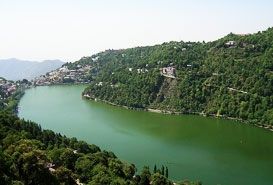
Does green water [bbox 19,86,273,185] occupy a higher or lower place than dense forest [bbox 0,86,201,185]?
lower

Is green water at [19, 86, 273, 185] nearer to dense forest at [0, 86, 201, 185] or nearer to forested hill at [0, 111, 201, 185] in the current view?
dense forest at [0, 86, 201, 185]

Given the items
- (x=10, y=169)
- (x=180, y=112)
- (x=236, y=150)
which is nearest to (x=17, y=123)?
(x=10, y=169)

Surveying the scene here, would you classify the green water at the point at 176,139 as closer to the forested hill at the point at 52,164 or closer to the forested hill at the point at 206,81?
the forested hill at the point at 206,81

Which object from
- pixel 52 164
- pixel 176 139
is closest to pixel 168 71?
pixel 176 139

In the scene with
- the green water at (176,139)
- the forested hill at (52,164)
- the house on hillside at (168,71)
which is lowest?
the green water at (176,139)

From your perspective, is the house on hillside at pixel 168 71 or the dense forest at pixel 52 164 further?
the house on hillside at pixel 168 71

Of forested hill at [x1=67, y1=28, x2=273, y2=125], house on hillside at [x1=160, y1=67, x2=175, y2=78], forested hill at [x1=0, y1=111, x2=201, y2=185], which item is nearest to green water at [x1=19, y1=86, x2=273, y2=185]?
forested hill at [x1=67, y1=28, x2=273, y2=125]

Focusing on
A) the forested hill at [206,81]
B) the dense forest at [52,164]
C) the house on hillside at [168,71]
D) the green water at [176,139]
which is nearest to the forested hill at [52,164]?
the dense forest at [52,164]
